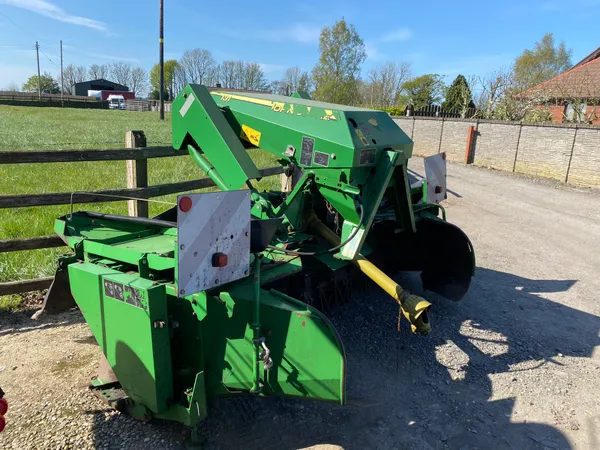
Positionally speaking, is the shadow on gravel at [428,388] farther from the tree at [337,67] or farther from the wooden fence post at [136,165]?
the tree at [337,67]

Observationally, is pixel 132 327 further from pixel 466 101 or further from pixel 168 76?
pixel 168 76

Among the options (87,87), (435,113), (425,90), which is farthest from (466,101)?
(87,87)

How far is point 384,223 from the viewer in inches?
168

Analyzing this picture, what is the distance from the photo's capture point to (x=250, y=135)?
3.58m

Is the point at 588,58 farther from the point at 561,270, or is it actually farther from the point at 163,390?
the point at 163,390

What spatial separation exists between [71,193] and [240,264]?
7.07ft

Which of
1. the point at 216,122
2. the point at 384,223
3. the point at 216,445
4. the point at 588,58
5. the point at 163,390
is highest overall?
the point at 588,58

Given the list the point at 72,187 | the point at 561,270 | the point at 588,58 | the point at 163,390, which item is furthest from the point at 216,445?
the point at 588,58

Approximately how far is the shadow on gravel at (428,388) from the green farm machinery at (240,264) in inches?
14.2

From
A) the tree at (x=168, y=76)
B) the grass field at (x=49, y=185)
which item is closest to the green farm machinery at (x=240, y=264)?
the grass field at (x=49, y=185)

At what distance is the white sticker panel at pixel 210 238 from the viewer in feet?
6.80

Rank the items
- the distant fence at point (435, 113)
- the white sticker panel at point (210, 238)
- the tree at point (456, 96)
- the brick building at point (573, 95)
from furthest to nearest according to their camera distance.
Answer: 1. the tree at point (456, 96)
2. the distant fence at point (435, 113)
3. the brick building at point (573, 95)
4. the white sticker panel at point (210, 238)

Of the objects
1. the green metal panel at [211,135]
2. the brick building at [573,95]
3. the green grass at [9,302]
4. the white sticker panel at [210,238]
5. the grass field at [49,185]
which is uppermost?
the brick building at [573,95]

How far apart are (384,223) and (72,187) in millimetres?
6004
